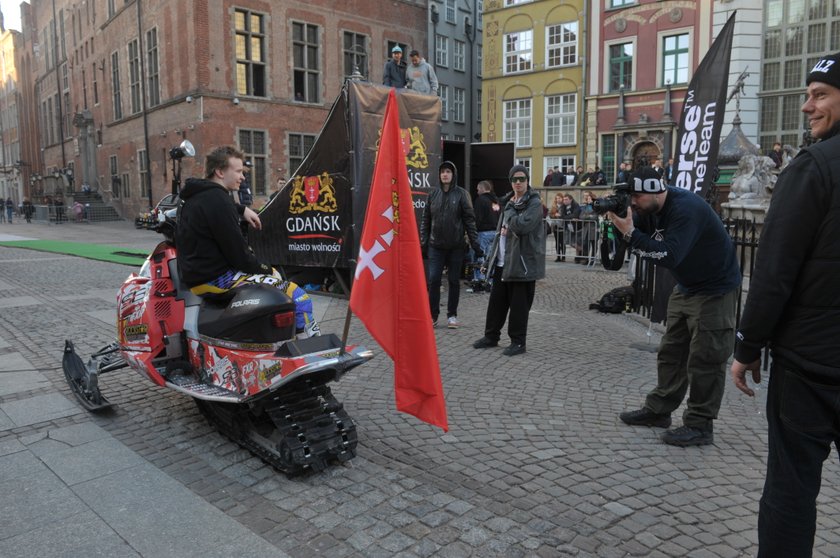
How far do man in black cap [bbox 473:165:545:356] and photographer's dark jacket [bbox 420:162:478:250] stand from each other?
3.12ft

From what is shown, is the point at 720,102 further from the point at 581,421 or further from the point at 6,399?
the point at 6,399

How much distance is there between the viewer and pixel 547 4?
32719mm

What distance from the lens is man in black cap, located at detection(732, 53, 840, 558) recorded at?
7.06 ft

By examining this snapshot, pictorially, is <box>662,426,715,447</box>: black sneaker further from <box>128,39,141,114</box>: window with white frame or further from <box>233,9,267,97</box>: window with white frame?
<box>128,39,141,114</box>: window with white frame

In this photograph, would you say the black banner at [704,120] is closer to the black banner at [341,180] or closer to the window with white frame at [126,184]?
the black banner at [341,180]

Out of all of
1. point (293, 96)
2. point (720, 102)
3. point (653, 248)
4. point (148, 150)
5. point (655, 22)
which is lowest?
point (653, 248)

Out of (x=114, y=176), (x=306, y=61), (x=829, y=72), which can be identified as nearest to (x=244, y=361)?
(x=829, y=72)

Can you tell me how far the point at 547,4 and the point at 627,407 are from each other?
1270 inches

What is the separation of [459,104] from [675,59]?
16.9 meters

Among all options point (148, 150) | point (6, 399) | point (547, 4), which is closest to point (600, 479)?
point (6, 399)

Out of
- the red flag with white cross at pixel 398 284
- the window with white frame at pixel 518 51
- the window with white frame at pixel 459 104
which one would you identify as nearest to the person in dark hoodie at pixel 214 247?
the red flag with white cross at pixel 398 284

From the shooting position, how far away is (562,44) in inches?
1276

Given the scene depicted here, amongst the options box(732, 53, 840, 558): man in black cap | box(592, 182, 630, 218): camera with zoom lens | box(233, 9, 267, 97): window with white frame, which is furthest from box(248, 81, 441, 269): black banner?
box(233, 9, 267, 97): window with white frame

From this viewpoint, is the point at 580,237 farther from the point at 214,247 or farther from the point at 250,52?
the point at 250,52
